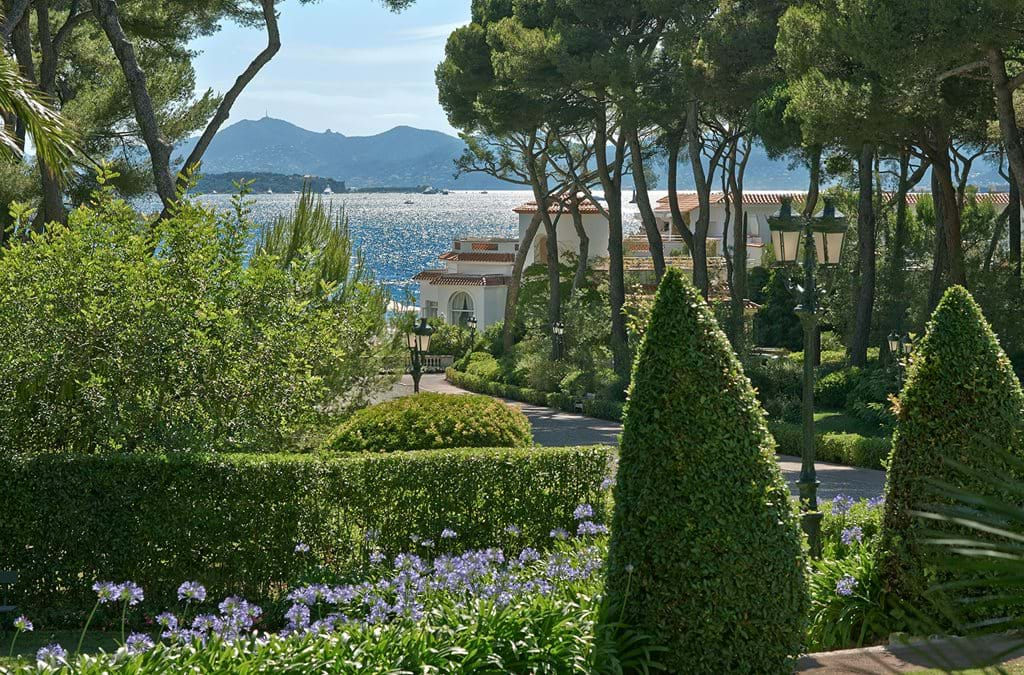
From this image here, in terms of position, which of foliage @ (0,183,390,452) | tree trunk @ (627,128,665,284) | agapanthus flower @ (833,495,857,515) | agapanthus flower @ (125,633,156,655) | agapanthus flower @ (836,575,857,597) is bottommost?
agapanthus flower @ (833,495,857,515)

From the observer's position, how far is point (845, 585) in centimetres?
687

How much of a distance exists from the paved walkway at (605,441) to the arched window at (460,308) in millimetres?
12516

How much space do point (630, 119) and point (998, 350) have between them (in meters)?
22.7

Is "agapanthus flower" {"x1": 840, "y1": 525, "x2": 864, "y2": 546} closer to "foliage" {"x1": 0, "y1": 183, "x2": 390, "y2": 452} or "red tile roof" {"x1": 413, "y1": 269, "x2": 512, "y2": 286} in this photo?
"foliage" {"x1": 0, "y1": 183, "x2": 390, "y2": 452}

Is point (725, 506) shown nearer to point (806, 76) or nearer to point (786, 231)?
point (786, 231)

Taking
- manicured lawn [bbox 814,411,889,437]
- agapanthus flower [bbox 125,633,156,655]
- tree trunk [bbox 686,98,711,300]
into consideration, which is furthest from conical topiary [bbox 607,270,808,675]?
tree trunk [bbox 686,98,711,300]

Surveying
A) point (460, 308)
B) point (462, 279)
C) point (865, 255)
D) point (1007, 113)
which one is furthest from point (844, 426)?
point (460, 308)

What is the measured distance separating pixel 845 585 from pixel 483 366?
34.1 metres

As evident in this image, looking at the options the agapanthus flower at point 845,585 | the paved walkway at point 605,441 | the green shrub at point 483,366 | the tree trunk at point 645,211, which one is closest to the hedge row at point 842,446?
the paved walkway at point 605,441

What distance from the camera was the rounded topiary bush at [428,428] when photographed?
11102 millimetres

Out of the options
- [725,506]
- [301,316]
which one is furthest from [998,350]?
[301,316]

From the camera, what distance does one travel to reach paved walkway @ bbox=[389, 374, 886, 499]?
17.2 meters

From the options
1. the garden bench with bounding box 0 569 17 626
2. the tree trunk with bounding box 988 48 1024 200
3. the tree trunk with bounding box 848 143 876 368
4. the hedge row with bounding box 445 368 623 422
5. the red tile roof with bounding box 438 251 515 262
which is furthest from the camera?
the red tile roof with bounding box 438 251 515 262

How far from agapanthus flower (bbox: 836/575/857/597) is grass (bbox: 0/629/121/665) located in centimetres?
478
